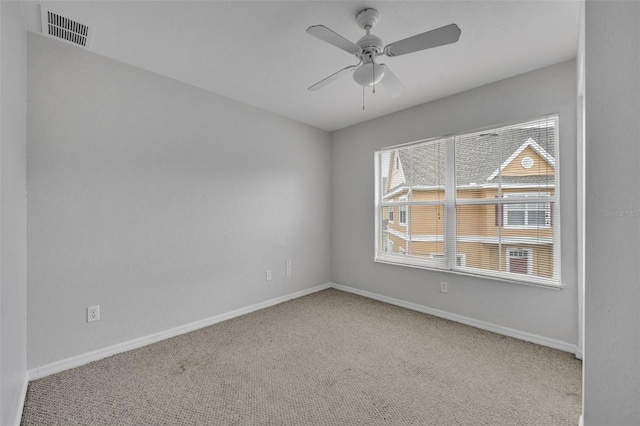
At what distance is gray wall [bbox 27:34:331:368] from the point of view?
2033 millimetres

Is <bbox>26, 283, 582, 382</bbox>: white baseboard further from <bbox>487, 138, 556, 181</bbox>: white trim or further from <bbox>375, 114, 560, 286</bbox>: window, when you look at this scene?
<bbox>487, 138, 556, 181</bbox>: white trim

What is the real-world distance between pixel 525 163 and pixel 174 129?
3.36 metres

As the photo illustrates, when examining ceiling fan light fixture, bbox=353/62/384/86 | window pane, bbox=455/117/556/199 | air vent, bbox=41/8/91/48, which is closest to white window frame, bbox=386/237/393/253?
window pane, bbox=455/117/556/199

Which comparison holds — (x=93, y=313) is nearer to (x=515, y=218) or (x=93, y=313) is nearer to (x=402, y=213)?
(x=402, y=213)

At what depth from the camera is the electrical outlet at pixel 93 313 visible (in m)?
2.20

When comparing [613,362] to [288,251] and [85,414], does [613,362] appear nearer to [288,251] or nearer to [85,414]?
[85,414]

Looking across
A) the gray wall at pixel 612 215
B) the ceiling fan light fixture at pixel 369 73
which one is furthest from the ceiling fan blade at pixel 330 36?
the gray wall at pixel 612 215

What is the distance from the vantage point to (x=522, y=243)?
2662 mm

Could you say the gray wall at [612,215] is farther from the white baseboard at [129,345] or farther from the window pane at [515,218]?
the white baseboard at [129,345]

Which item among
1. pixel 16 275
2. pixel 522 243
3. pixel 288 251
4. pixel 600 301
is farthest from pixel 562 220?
pixel 16 275

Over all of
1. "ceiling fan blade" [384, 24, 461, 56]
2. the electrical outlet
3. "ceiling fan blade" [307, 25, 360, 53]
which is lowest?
the electrical outlet

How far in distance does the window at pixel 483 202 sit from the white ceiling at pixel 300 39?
0.63 meters

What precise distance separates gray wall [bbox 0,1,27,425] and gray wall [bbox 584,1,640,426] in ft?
8.51

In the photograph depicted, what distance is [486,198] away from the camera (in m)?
2.87
